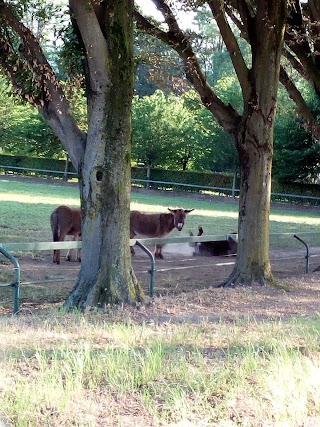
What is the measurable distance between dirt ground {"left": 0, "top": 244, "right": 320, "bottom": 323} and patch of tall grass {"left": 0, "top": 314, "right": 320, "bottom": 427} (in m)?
3.00

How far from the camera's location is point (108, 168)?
11.2 metres

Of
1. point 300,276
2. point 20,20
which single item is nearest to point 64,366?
point 20,20

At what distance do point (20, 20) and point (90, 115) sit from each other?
2492mm

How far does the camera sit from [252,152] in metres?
14.4

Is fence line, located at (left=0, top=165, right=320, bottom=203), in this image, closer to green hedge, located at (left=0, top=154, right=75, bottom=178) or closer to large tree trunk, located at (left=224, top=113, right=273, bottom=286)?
green hedge, located at (left=0, top=154, right=75, bottom=178)

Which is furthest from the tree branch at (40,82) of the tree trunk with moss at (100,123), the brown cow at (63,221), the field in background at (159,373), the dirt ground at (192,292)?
the brown cow at (63,221)

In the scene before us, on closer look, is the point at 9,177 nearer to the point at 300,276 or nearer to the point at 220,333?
the point at 300,276

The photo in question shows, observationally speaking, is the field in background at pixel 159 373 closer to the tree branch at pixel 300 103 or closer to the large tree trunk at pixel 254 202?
the large tree trunk at pixel 254 202

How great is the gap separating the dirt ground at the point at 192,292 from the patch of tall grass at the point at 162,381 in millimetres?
3004

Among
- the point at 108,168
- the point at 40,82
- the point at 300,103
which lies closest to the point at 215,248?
the point at 300,103

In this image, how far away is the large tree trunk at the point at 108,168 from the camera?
11.2m

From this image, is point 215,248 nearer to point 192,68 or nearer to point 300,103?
point 300,103

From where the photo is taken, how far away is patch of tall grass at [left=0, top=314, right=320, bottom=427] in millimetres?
4527

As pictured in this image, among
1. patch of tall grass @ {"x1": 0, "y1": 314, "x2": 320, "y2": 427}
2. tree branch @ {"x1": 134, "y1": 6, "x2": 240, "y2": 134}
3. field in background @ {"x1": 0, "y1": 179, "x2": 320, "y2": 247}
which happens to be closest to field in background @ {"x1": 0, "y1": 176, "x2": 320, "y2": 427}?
patch of tall grass @ {"x1": 0, "y1": 314, "x2": 320, "y2": 427}
